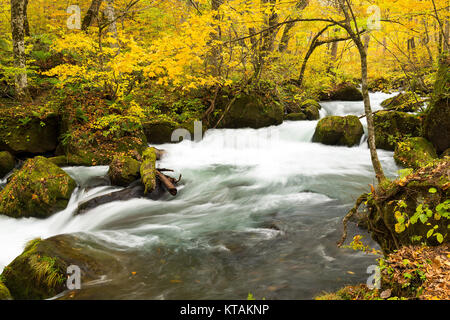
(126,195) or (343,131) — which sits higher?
(343,131)

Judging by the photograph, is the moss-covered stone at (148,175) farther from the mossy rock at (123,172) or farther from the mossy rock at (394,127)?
the mossy rock at (394,127)

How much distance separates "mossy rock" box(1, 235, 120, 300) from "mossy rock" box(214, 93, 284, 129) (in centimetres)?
863

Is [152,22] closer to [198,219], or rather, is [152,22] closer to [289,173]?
[289,173]

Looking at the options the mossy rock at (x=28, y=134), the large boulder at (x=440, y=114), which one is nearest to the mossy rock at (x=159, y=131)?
the mossy rock at (x=28, y=134)

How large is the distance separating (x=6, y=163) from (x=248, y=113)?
8.55m

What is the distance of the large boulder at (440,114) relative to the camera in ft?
25.5

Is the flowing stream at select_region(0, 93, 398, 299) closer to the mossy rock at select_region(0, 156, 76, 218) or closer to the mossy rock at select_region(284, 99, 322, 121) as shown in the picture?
the mossy rock at select_region(0, 156, 76, 218)

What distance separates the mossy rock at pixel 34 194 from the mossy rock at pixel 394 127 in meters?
9.20

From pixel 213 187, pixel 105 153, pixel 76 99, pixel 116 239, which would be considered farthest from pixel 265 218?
pixel 76 99

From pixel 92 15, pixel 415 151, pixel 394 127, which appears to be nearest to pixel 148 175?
pixel 415 151

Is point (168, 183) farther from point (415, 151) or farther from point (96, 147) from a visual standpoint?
point (415, 151)

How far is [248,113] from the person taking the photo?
39.8 feet

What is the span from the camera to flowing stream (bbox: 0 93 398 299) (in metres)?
3.77

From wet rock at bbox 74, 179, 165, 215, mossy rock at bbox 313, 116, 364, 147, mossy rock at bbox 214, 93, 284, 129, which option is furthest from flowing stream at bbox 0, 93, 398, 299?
mossy rock at bbox 214, 93, 284, 129
